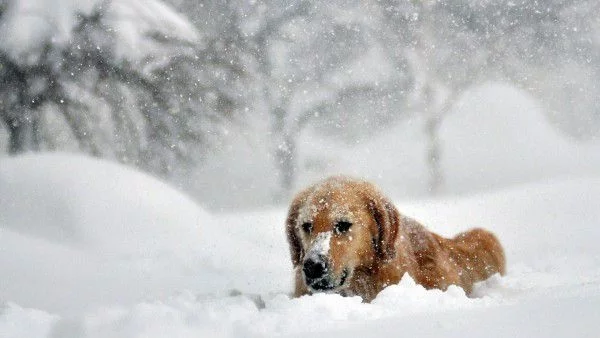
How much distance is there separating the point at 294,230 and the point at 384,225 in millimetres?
731

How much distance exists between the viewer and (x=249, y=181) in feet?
55.6

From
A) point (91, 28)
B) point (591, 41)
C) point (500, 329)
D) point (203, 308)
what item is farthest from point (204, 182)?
point (500, 329)

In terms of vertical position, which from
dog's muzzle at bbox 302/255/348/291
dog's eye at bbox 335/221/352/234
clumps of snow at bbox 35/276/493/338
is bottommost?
clumps of snow at bbox 35/276/493/338

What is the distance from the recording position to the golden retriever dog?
15.5ft

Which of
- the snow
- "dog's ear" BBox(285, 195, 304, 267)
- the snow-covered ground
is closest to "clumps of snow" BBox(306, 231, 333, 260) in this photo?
the snow-covered ground

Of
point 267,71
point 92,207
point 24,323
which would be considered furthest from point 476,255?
point 267,71

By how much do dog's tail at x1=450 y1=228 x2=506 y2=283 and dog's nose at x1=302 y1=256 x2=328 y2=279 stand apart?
2014 mm

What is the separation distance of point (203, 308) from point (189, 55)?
42.4 feet

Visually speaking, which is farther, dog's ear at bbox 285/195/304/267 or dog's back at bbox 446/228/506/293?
dog's back at bbox 446/228/506/293

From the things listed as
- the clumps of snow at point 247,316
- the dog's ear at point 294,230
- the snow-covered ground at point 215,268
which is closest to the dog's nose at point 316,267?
the snow-covered ground at point 215,268

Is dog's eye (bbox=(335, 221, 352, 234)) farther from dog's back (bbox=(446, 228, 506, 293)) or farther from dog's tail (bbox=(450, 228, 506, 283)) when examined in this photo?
dog's tail (bbox=(450, 228, 506, 283))

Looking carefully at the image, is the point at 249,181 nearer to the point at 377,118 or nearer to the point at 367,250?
the point at 377,118

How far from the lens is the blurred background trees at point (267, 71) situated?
559 inches

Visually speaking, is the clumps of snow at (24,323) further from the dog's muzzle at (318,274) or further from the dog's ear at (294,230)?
the dog's ear at (294,230)
